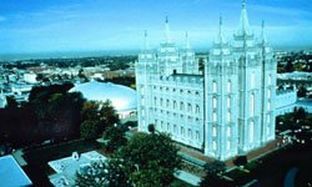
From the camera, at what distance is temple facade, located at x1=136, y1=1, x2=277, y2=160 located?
1177 centimetres

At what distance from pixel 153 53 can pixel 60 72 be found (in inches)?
497

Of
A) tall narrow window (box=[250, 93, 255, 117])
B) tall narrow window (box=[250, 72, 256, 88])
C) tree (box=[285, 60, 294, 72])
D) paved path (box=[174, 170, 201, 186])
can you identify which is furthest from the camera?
tree (box=[285, 60, 294, 72])

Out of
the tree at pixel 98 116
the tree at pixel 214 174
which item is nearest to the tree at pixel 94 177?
the tree at pixel 214 174

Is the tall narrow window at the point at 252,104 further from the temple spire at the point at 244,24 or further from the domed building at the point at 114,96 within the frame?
the domed building at the point at 114,96

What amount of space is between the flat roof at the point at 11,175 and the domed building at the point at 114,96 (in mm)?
7253

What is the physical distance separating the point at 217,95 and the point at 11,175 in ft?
23.5

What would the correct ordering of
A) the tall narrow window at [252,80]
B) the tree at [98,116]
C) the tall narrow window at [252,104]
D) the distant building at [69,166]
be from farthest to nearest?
the tree at [98,116] → the tall narrow window at [252,104] → the tall narrow window at [252,80] → the distant building at [69,166]

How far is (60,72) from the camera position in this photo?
24.7 m

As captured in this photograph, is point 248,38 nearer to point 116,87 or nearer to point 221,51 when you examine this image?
point 221,51

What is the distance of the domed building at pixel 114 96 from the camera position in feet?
54.3

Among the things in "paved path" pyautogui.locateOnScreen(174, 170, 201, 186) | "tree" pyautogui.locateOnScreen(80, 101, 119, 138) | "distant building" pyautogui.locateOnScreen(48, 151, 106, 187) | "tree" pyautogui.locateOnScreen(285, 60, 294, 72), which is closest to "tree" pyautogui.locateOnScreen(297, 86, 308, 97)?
"tree" pyautogui.locateOnScreen(285, 60, 294, 72)

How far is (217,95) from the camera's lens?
11.7 m

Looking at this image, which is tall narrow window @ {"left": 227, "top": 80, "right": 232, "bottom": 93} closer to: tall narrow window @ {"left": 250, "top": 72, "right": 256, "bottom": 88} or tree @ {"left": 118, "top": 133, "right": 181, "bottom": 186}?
tall narrow window @ {"left": 250, "top": 72, "right": 256, "bottom": 88}

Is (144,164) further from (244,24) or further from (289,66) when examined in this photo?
(289,66)
